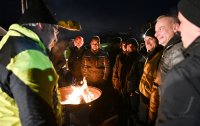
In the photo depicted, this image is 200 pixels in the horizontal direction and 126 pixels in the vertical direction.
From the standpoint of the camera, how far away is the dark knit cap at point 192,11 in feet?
6.68

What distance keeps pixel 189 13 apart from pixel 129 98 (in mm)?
6684

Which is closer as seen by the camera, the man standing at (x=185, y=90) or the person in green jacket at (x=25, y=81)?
the man standing at (x=185, y=90)

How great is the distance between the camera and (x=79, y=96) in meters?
5.27

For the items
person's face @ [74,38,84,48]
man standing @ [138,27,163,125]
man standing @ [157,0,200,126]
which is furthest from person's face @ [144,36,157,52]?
person's face @ [74,38,84,48]

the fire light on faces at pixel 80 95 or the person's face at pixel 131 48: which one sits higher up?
the person's face at pixel 131 48

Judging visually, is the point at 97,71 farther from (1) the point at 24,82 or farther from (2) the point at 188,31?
(2) the point at 188,31

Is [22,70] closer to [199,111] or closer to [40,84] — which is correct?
[40,84]

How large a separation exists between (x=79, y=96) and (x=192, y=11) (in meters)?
3.54

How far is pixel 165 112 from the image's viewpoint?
1974 millimetres

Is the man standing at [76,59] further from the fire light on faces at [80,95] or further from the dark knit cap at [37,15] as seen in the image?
the dark knit cap at [37,15]

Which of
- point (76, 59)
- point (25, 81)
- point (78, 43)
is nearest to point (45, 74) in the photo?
point (25, 81)

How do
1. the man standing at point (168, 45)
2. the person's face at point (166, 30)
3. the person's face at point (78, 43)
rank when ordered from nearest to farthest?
the man standing at point (168, 45)
the person's face at point (166, 30)
the person's face at point (78, 43)

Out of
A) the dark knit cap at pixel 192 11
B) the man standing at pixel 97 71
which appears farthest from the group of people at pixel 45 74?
the man standing at pixel 97 71

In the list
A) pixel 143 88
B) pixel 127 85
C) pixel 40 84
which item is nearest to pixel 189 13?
pixel 40 84
